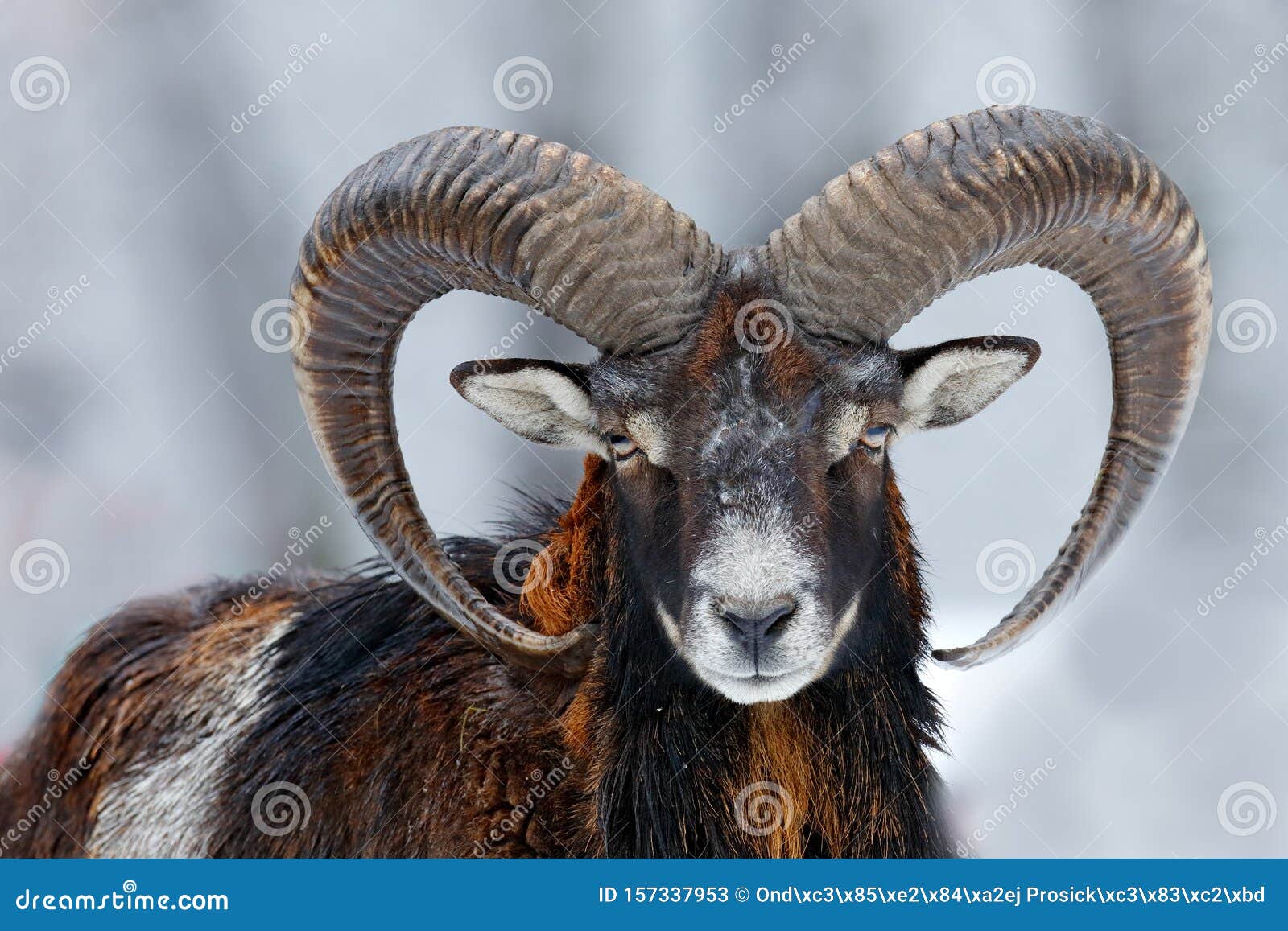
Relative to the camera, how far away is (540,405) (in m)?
4.45

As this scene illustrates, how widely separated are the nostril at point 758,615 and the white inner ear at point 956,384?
102 centimetres

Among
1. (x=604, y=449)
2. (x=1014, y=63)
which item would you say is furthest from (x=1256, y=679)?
(x=604, y=449)

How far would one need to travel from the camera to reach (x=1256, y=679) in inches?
398

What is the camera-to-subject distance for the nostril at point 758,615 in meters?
3.62

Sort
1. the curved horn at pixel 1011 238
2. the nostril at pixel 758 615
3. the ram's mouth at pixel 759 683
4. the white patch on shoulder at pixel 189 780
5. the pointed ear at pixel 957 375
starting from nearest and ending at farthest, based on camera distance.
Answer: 1. the nostril at pixel 758 615
2. the ram's mouth at pixel 759 683
3. the curved horn at pixel 1011 238
4. the pointed ear at pixel 957 375
5. the white patch on shoulder at pixel 189 780

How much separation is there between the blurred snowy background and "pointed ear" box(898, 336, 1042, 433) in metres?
6.24

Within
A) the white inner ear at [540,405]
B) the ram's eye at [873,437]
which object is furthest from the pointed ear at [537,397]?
the ram's eye at [873,437]

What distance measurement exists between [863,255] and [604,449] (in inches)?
43.8

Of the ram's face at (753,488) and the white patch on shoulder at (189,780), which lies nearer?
the ram's face at (753,488)

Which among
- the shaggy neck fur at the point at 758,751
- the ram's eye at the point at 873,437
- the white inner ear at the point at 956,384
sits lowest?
the shaggy neck fur at the point at 758,751

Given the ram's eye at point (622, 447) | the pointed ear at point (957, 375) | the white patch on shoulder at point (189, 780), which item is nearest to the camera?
the ram's eye at point (622, 447)

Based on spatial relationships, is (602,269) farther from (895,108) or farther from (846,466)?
(895,108)

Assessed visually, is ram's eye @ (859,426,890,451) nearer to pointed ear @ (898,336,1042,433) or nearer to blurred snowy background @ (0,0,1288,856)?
pointed ear @ (898,336,1042,433)

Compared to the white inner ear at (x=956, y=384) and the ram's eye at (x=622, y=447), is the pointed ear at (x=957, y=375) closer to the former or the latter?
the white inner ear at (x=956, y=384)
